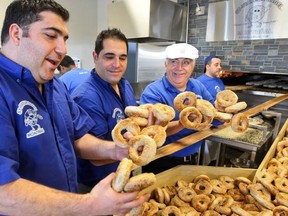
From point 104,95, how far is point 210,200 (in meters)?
0.79

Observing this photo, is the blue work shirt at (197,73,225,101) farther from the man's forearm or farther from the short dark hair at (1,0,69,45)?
the short dark hair at (1,0,69,45)

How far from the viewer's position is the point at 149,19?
119 inches

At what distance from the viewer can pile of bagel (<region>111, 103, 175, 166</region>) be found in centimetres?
69

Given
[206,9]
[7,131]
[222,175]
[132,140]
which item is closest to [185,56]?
[222,175]

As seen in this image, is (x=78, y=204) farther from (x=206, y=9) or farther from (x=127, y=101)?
(x=206, y=9)

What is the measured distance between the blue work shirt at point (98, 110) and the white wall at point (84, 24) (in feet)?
9.73

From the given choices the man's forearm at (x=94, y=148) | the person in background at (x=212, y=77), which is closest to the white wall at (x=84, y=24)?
the person in background at (x=212, y=77)

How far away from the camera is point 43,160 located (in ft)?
2.66

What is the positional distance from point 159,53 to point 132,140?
10.3 feet

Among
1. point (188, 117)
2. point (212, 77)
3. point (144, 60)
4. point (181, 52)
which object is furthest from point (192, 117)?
point (144, 60)

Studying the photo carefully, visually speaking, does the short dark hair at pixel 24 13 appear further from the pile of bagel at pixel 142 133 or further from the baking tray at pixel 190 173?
the baking tray at pixel 190 173

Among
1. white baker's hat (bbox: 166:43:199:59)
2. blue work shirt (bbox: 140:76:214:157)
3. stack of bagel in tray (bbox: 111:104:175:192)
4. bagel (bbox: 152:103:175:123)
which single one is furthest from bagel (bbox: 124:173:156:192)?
white baker's hat (bbox: 166:43:199:59)

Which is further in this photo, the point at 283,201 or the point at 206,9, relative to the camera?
the point at 206,9

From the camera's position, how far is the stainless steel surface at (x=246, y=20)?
2.87m
